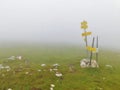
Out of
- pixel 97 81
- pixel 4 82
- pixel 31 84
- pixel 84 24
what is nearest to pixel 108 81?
pixel 97 81

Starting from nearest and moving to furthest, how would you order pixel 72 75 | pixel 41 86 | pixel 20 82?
pixel 41 86
pixel 20 82
pixel 72 75

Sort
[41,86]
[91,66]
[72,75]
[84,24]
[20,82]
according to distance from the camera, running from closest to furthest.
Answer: [41,86] < [20,82] < [72,75] < [91,66] < [84,24]

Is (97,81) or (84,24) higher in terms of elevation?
(84,24)

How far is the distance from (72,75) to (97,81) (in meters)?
8.72

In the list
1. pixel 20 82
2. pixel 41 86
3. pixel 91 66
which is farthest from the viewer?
pixel 91 66

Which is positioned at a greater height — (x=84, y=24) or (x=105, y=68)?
(x=84, y=24)

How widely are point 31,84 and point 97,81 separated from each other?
2034cm

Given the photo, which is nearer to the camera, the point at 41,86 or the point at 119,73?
the point at 41,86

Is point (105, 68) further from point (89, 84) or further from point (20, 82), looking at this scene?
point (20, 82)

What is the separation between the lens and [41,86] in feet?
250

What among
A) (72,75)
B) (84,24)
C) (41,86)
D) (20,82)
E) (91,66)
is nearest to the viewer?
(41,86)

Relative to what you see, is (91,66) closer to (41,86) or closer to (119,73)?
(119,73)

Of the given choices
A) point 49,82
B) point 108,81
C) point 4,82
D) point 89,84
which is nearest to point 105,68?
point 108,81

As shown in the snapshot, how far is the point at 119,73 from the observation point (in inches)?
3917
